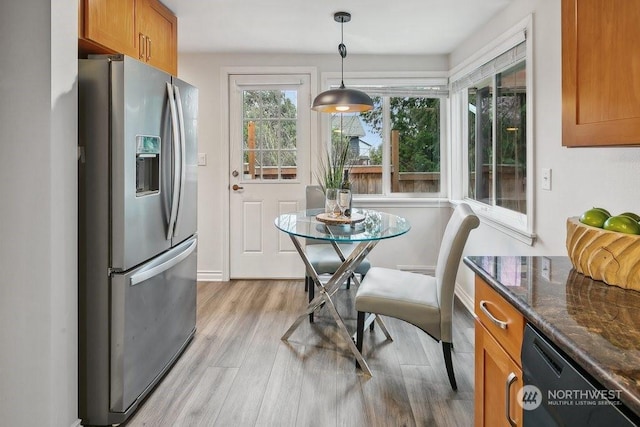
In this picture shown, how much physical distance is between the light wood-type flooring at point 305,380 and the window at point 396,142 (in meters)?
1.61

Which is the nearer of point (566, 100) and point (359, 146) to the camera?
point (566, 100)

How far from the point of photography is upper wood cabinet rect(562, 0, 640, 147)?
1089 mm

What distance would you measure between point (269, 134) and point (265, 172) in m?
0.40

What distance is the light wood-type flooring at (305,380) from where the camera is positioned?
6.57 ft

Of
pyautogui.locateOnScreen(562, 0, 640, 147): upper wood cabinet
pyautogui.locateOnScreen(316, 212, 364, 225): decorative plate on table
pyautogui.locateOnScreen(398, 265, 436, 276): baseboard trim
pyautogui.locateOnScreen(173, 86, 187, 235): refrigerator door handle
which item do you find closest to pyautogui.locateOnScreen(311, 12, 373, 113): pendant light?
pyautogui.locateOnScreen(316, 212, 364, 225): decorative plate on table

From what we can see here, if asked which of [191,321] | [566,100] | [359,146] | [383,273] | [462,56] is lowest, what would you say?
[191,321]

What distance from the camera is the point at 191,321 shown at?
9.19 feet

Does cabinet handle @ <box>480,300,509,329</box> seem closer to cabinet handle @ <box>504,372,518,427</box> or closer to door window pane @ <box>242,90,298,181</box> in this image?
cabinet handle @ <box>504,372,518,427</box>

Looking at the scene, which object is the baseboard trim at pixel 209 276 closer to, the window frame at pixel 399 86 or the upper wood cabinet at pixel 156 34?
the window frame at pixel 399 86

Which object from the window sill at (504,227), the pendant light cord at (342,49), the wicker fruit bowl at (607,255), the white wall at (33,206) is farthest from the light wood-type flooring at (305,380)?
the pendant light cord at (342,49)

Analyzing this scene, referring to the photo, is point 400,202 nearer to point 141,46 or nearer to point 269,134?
point 269,134

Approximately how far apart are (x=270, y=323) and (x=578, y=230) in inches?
92.7

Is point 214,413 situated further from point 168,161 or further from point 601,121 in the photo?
point 601,121

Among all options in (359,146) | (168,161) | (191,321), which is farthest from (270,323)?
(359,146)
